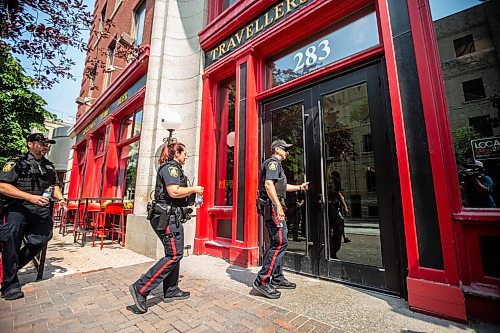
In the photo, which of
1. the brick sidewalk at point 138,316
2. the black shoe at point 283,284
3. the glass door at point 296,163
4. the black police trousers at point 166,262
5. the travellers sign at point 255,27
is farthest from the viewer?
the travellers sign at point 255,27

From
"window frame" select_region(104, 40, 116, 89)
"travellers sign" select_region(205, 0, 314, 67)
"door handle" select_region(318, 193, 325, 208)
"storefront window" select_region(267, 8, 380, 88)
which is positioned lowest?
"door handle" select_region(318, 193, 325, 208)

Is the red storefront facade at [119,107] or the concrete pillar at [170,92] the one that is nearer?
the concrete pillar at [170,92]

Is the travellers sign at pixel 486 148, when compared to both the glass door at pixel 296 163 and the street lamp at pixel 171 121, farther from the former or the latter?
the street lamp at pixel 171 121

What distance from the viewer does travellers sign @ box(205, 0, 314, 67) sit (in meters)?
4.28

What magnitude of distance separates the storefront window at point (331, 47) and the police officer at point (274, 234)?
80.6 inches

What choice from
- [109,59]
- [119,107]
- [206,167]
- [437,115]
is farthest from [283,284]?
[109,59]

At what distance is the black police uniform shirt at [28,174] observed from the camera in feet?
10.4

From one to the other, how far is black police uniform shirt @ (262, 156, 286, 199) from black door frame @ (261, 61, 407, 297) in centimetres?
78

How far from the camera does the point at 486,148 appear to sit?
2494mm

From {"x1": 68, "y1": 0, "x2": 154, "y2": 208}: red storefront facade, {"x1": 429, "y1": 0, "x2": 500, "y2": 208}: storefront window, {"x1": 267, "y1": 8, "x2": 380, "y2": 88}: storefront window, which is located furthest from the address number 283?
{"x1": 68, "y1": 0, "x2": 154, "y2": 208}: red storefront facade

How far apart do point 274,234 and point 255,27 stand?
419cm

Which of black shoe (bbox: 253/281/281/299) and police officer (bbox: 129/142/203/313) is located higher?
police officer (bbox: 129/142/203/313)

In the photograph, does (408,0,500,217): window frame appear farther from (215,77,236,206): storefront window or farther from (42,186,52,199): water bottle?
(42,186,52,199): water bottle

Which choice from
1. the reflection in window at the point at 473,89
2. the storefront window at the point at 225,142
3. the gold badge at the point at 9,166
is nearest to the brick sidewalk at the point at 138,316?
the gold badge at the point at 9,166
